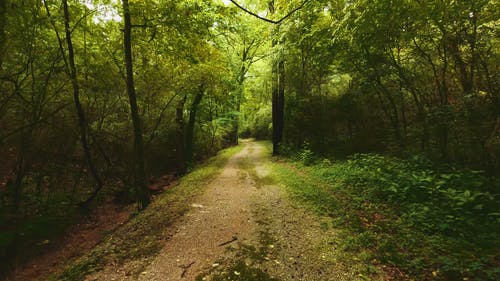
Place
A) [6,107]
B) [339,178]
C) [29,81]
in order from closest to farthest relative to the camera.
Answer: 1. [6,107]
2. [29,81]
3. [339,178]

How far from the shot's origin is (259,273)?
312cm

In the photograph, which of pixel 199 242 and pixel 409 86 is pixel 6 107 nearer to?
pixel 199 242

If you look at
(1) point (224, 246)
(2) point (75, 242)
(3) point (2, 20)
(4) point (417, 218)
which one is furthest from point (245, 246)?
(3) point (2, 20)

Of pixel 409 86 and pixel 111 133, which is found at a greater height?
pixel 409 86

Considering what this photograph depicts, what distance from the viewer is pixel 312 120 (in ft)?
38.4

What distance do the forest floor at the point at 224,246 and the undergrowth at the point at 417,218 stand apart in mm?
442

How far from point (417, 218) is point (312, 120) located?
8034 millimetres

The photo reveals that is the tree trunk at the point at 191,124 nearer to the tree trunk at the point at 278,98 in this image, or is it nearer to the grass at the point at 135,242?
the tree trunk at the point at 278,98

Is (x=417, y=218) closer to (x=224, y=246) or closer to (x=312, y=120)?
(x=224, y=246)

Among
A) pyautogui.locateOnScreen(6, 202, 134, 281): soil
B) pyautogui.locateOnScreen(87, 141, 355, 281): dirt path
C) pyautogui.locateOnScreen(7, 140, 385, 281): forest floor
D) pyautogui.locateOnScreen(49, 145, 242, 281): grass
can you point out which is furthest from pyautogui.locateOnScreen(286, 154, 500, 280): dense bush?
pyautogui.locateOnScreen(6, 202, 134, 281): soil

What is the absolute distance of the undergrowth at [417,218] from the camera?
299 cm

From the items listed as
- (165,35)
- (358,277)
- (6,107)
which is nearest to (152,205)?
(6,107)

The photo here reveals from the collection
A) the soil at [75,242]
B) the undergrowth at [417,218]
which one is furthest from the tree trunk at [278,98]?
the soil at [75,242]

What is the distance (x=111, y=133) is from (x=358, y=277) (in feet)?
28.5
